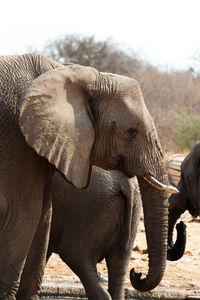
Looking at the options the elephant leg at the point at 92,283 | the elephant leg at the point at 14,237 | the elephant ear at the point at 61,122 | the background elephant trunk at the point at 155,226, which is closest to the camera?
the elephant ear at the point at 61,122

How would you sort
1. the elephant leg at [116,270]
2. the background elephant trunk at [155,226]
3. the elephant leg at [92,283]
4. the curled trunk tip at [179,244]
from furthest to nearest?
1. the curled trunk tip at [179,244]
2. the elephant leg at [116,270]
3. the elephant leg at [92,283]
4. the background elephant trunk at [155,226]

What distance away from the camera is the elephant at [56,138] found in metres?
3.43

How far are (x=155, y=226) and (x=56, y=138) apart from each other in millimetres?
740

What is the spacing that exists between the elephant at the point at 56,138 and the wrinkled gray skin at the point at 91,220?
864 millimetres

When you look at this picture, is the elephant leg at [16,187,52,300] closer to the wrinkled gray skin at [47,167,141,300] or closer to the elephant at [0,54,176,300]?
the elephant at [0,54,176,300]

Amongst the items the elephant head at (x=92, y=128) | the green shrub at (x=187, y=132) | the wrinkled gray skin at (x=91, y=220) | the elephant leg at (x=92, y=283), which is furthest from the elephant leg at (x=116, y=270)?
the green shrub at (x=187, y=132)

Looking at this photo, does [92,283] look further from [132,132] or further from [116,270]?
[132,132]

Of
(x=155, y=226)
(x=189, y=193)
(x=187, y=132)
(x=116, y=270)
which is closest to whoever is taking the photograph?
(x=155, y=226)

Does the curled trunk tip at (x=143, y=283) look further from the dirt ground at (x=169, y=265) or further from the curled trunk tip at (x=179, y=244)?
the dirt ground at (x=169, y=265)

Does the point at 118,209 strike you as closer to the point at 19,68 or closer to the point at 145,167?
the point at 145,167

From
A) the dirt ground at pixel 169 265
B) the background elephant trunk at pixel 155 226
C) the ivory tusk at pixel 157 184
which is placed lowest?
the dirt ground at pixel 169 265

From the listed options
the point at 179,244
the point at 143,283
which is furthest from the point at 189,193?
the point at 143,283

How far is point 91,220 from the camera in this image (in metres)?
4.60

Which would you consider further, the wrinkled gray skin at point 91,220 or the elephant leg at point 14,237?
the wrinkled gray skin at point 91,220
